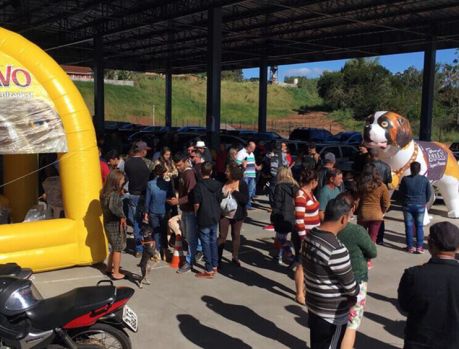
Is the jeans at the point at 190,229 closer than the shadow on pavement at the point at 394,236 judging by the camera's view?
Yes

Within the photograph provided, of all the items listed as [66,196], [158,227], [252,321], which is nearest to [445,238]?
[252,321]

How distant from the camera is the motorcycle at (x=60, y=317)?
354cm

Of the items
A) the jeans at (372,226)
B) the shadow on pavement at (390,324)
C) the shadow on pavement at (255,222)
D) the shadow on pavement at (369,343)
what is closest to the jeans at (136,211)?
the shadow on pavement at (255,222)

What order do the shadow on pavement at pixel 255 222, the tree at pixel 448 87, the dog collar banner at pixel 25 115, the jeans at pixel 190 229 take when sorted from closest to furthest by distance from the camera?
the dog collar banner at pixel 25 115
the jeans at pixel 190 229
the shadow on pavement at pixel 255 222
the tree at pixel 448 87

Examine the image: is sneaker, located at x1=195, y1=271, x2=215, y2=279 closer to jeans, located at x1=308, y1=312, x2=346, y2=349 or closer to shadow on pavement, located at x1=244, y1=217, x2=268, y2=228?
jeans, located at x1=308, y1=312, x2=346, y2=349

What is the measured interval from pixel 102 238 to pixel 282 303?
2806 millimetres

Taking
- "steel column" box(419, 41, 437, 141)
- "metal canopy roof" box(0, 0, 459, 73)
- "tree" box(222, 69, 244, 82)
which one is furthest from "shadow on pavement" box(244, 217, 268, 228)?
"tree" box(222, 69, 244, 82)

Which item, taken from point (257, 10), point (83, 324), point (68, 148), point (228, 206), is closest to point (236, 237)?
point (228, 206)

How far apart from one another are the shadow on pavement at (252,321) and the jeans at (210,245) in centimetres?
76

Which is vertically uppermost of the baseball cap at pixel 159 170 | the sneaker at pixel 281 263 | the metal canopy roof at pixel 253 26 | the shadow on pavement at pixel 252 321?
the metal canopy roof at pixel 253 26

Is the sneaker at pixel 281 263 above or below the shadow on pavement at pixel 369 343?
above

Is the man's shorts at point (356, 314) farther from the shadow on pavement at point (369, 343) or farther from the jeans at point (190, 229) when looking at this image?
the jeans at point (190, 229)

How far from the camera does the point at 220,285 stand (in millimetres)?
6332

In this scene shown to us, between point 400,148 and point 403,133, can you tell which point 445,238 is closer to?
point 403,133
